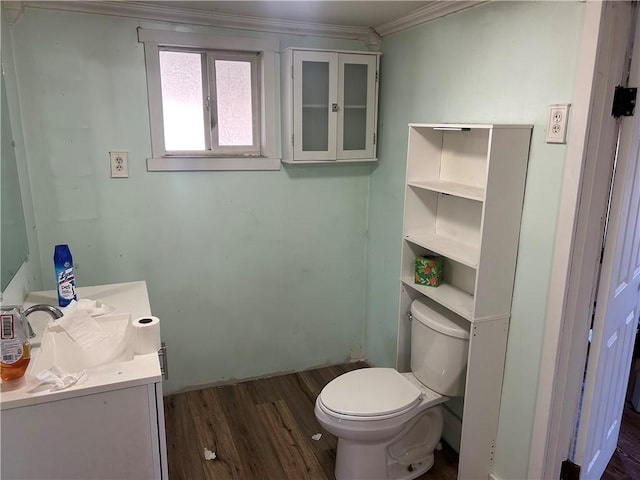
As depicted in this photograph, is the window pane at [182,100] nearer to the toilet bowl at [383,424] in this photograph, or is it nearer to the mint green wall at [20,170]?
the mint green wall at [20,170]

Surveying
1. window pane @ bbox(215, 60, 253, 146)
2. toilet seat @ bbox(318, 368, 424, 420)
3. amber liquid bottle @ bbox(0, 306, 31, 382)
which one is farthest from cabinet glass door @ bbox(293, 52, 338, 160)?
amber liquid bottle @ bbox(0, 306, 31, 382)

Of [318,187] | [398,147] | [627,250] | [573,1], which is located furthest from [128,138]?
[627,250]

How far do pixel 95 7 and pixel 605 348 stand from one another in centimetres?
263

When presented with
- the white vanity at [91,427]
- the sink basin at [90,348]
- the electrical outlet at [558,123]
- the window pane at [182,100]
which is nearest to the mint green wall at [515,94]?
the electrical outlet at [558,123]

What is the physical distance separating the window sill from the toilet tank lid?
1129mm

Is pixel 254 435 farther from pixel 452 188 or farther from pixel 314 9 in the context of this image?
pixel 314 9

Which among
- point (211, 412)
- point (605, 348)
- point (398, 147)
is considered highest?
point (398, 147)

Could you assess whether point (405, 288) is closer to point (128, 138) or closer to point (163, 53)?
point (128, 138)

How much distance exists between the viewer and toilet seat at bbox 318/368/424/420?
1.89m

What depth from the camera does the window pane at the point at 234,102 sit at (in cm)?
255

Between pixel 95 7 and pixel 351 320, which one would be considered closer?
pixel 95 7

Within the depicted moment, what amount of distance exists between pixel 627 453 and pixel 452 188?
1.62 metres

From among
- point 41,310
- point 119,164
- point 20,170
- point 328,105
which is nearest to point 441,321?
point 328,105

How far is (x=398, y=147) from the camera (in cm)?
256
